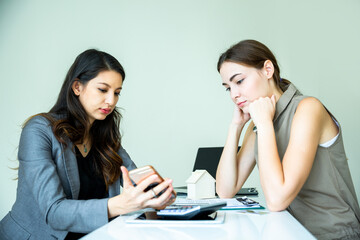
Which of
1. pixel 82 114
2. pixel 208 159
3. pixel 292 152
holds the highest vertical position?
pixel 82 114

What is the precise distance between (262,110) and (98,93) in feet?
2.59

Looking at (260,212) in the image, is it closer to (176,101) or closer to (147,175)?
(147,175)

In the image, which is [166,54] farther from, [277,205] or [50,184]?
[277,205]

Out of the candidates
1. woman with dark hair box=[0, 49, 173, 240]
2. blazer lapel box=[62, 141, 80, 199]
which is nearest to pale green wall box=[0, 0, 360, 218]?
woman with dark hair box=[0, 49, 173, 240]

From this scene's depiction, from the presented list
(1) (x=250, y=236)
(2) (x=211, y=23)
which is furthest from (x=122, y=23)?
(1) (x=250, y=236)

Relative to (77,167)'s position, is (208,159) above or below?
below

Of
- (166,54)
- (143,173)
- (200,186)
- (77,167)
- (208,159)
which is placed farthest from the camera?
(166,54)

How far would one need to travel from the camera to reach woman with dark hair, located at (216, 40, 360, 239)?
1095mm

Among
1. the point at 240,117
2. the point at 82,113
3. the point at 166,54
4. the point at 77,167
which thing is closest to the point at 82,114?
the point at 82,113

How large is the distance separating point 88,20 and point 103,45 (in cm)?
32

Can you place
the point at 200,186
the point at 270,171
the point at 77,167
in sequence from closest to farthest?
the point at 270,171 < the point at 77,167 < the point at 200,186

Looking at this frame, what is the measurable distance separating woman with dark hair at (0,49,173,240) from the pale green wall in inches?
47.3

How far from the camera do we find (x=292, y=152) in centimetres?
111

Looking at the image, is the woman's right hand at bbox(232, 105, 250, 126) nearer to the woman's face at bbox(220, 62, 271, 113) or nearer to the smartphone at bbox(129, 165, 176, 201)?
the woman's face at bbox(220, 62, 271, 113)
